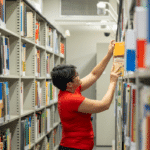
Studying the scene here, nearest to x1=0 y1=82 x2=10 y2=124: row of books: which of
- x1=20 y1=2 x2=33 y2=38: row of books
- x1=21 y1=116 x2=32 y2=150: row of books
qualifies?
x1=21 y1=116 x2=32 y2=150: row of books

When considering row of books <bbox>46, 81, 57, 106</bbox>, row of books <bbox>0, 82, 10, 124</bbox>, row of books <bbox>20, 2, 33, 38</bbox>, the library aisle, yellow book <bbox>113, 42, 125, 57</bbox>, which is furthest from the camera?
row of books <bbox>46, 81, 57, 106</bbox>

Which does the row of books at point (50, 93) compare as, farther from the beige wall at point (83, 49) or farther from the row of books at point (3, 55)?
the beige wall at point (83, 49)

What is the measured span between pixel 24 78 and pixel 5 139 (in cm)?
70

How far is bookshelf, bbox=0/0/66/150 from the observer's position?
177 cm

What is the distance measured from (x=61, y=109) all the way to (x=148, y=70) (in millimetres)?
1040

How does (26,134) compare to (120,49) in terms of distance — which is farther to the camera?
(26,134)

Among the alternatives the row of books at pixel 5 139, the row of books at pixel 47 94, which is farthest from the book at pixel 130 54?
the row of books at pixel 47 94

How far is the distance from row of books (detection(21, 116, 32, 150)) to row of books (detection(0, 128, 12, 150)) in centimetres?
17

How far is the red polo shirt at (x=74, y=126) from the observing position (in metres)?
1.41

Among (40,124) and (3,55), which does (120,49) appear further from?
(40,124)

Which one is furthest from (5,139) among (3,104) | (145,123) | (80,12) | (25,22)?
(80,12)

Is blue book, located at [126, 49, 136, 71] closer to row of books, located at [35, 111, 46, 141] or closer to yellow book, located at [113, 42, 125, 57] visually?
yellow book, located at [113, 42, 125, 57]

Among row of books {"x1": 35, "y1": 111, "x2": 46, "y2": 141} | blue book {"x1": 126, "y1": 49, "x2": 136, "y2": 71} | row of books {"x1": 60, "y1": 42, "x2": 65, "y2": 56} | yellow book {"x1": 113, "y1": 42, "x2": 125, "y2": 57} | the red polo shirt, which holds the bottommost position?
row of books {"x1": 35, "y1": 111, "x2": 46, "y2": 141}

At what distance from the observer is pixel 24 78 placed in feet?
7.47
